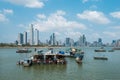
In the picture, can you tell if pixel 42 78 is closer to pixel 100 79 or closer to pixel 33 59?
pixel 100 79

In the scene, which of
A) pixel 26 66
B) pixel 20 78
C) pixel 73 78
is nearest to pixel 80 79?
pixel 73 78

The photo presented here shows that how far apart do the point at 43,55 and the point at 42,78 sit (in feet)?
78.9

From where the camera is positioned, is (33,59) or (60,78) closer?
(60,78)

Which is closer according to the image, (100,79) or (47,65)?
(100,79)

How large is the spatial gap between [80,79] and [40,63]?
23908mm

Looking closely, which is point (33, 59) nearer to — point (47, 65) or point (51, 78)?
point (47, 65)

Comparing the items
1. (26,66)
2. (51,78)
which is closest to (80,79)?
(51,78)

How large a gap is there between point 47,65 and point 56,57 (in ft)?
15.2

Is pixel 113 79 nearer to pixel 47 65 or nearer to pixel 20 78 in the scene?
pixel 20 78

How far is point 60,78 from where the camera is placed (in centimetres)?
4038

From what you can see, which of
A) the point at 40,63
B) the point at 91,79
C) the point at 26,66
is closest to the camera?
the point at 91,79

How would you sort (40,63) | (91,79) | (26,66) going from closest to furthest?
(91,79) < (26,66) < (40,63)

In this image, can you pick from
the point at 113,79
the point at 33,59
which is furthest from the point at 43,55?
the point at 113,79

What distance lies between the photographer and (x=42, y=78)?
132ft
